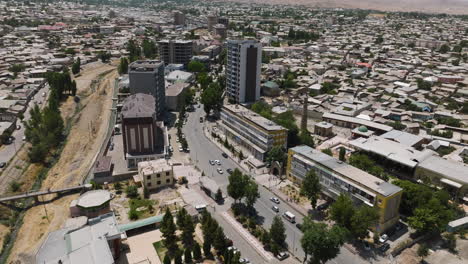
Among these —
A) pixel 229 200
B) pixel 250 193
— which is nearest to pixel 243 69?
pixel 229 200

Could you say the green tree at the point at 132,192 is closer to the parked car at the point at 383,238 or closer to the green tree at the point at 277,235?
the green tree at the point at 277,235

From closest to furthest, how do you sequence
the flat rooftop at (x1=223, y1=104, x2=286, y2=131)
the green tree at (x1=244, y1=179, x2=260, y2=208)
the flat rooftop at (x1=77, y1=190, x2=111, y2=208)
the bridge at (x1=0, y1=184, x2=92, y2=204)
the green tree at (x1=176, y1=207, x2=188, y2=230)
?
the green tree at (x1=176, y1=207, x2=188, y2=230) < the flat rooftop at (x1=77, y1=190, x2=111, y2=208) < the green tree at (x1=244, y1=179, x2=260, y2=208) < the bridge at (x1=0, y1=184, x2=92, y2=204) < the flat rooftop at (x1=223, y1=104, x2=286, y2=131)

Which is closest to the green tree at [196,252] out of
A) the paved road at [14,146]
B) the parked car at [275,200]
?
the parked car at [275,200]

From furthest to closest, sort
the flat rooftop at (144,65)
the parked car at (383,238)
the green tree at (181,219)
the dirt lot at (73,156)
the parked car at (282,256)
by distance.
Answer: the flat rooftop at (144,65)
the dirt lot at (73,156)
the parked car at (383,238)
the green tree at (181,219)
the parked car at (282,256)

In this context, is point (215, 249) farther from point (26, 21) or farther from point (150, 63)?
point (26, 21)

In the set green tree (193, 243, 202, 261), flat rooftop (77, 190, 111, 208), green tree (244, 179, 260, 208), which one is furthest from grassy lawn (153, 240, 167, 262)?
green tree (244, 179, 260, 208)

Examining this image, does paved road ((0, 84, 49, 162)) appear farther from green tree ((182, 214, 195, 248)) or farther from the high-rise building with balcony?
green tree ((182, 214, 195, 248))

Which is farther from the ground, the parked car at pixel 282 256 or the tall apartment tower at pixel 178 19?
the tall apartment tower at pixel 178 19

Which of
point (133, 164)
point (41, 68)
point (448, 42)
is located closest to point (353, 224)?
point (133, 164)
